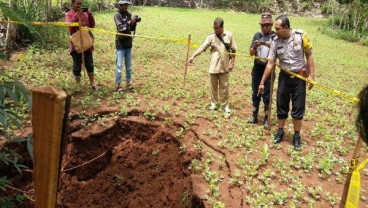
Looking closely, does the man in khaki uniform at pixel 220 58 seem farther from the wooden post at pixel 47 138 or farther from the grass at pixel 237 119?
the wooden post at pixel 47 138

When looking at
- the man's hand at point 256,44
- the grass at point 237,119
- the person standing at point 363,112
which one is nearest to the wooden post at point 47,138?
the person standing at point 363,112

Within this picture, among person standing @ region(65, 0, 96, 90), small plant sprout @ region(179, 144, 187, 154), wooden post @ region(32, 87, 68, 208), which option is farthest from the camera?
person standing @ region(65, 0, 96, 90)

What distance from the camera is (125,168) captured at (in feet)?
17.4

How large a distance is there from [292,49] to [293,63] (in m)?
0.21

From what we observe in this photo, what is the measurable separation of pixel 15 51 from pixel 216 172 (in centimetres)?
686

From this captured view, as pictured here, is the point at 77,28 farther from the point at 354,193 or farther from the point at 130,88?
the point at 354,193

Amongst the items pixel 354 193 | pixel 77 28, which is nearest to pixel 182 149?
pixel 354 193

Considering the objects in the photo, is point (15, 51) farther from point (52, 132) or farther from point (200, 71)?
point (52, 132)

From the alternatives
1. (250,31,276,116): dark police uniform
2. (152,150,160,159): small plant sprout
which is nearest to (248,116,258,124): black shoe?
(250,31,276,116): dark police uniform

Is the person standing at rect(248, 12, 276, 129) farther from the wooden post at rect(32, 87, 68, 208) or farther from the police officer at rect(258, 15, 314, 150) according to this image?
the wooden post at rect(32, 87, 68, 208)

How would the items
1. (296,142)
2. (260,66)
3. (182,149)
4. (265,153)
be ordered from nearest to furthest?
(265,153) → (182,149) → (296,142) → (260,66)

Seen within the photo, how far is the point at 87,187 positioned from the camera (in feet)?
16.3

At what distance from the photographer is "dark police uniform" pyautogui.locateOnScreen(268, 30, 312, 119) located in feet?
15.3

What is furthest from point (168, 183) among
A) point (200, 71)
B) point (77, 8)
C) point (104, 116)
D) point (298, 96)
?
point (200, 71)
